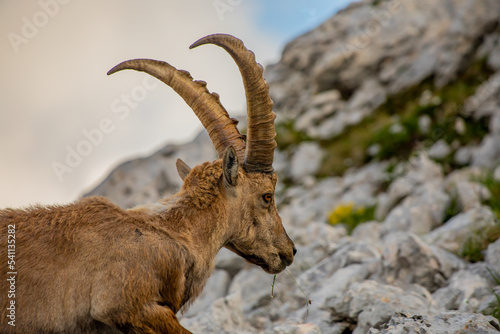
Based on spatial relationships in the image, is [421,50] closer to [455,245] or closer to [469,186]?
[469,186]

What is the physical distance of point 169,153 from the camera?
1065 inches

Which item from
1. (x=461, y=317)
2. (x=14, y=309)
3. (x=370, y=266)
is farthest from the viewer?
(x=370, y=266)

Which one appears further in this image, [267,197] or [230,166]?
[267,197]

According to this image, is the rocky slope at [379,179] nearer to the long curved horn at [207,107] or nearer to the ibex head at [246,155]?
the ibex head at [246,155]

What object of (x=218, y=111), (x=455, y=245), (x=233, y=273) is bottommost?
(x=455, y=245)

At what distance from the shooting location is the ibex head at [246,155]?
5730mm

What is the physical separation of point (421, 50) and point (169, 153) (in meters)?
13.9

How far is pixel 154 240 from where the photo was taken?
513cm

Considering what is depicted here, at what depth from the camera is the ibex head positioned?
18.8 feet

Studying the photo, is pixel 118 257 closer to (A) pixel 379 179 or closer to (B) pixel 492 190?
(B) pixel 492 190

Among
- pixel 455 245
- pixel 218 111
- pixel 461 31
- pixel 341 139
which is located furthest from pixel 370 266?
pixel 461 31

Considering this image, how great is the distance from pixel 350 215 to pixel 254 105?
11.0 m

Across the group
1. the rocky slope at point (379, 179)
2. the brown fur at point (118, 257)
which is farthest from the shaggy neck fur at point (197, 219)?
the rocky slope at point (379, 179)

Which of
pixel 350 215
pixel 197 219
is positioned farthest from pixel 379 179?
pixel 197 219
